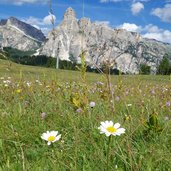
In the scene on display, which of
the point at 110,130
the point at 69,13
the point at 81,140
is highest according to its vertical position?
the point at 69,13

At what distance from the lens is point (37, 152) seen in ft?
12.1

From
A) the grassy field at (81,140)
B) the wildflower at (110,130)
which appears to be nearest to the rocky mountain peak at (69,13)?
the grassy field at (81,140)

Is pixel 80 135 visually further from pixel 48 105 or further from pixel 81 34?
pixel 48 105

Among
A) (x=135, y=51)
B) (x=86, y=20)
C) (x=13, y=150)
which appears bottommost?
(x=13, y=150)

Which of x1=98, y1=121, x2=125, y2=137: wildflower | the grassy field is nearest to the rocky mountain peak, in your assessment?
the grassy field

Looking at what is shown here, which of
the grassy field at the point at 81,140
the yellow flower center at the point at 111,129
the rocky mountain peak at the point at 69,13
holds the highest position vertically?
the rocky mountain peak at the point at 69,13

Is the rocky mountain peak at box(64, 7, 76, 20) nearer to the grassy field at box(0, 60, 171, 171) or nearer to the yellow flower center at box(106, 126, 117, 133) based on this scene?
the grassy field at box(0, 60, 171, 171)

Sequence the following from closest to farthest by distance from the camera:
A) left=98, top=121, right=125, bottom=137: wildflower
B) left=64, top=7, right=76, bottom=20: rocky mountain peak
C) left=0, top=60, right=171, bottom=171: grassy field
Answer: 1. left=98, top=121, right=125, bottom=137: wildflower
2. left=0, top=60, right=171, bottom=171: grassy field
3. left=64, top=7, right=76, bottom=20: rocky mountain peak

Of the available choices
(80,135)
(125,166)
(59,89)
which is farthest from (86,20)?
(59,89)

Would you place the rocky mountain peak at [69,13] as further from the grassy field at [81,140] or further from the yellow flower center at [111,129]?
the yellow flower center at [111,129]

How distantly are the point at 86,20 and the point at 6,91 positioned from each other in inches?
143

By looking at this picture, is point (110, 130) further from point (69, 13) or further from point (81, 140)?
point (69, 13)

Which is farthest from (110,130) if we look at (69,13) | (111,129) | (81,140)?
(69,13)

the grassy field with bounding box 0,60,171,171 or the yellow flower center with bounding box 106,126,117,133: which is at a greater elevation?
the yellow flower center with bounding box 106,126,117,133
